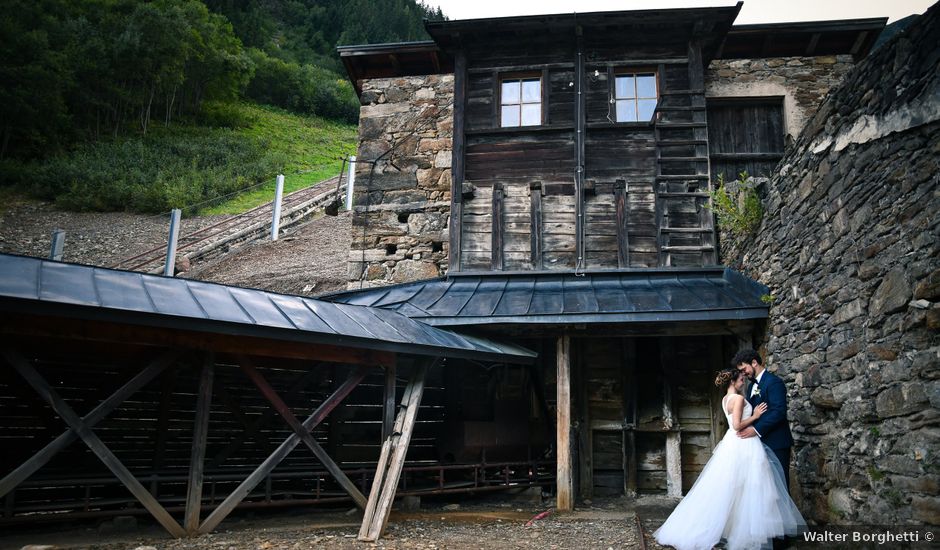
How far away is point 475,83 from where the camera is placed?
951 cm

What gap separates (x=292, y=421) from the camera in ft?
18.9

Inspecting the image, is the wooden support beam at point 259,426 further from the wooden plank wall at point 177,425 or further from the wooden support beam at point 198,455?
the wooden support beam at point 198,455

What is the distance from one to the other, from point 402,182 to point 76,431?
6219mm

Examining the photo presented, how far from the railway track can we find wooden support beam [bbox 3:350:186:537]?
36.8 feet

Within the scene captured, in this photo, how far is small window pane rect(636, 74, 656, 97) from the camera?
9.22m

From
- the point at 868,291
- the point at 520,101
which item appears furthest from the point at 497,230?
the point at 868,291

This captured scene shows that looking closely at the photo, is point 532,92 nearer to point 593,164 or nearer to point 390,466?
point 593,164

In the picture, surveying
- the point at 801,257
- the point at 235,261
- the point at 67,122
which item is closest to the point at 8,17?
the point at 67,122

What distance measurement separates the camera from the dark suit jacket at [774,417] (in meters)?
4.83

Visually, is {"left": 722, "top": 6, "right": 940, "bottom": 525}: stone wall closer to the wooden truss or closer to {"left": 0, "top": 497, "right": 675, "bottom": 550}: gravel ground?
{"left": 0, "top": 497, "right": 675, "bottom": 550}: gravel ground

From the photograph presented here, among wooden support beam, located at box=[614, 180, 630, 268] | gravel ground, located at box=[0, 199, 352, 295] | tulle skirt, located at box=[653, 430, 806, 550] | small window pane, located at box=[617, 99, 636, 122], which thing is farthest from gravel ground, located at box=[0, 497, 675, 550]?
gravel ground, located at box=[0, 199, 352, 295]

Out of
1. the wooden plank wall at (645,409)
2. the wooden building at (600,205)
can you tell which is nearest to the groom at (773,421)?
the wooden building at (600,205)

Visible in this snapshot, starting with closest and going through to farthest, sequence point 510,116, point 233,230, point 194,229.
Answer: point 510,116, point 233,230, point 194,229

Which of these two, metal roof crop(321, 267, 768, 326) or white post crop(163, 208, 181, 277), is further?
white post crop(163, 208, 181, 277)
